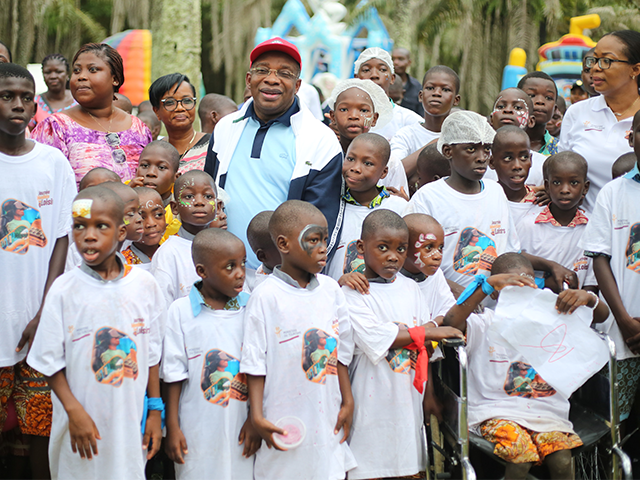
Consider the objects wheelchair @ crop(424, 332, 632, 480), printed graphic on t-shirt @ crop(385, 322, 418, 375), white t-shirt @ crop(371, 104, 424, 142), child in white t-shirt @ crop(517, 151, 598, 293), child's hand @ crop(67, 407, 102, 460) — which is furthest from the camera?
white t-shirt @ crop(371, 104, 424, 142)

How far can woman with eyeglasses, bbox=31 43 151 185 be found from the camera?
4012 millimetres

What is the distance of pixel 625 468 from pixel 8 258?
10.9 feet

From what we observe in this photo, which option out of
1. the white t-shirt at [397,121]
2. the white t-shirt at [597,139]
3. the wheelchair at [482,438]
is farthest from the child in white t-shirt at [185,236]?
the white t-shirt at [597,139]

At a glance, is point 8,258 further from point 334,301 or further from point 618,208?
point 618,208

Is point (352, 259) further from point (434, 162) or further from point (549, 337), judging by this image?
point (434, 162)

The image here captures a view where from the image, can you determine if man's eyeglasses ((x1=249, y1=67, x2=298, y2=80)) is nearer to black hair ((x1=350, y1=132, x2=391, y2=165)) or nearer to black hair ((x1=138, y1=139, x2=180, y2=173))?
black hair ((x1=350, y1=132, x2=391, y2=165))

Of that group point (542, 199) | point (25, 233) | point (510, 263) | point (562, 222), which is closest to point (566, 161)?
point (542, 199)

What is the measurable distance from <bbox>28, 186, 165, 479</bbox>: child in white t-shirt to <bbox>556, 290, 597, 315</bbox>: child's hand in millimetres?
2254

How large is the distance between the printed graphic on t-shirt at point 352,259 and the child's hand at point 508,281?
80 centimetres

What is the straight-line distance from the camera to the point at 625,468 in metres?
3.33

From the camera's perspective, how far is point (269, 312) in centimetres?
312


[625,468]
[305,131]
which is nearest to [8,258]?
[305,131]

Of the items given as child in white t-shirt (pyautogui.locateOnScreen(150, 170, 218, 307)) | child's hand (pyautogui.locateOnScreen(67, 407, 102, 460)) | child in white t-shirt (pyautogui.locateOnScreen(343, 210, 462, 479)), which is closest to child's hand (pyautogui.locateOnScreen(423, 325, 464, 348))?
child in white t-shirt (pyautogui.locateOnScreen(343, 210, 462, 479))

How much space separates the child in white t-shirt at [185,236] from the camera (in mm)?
3537
